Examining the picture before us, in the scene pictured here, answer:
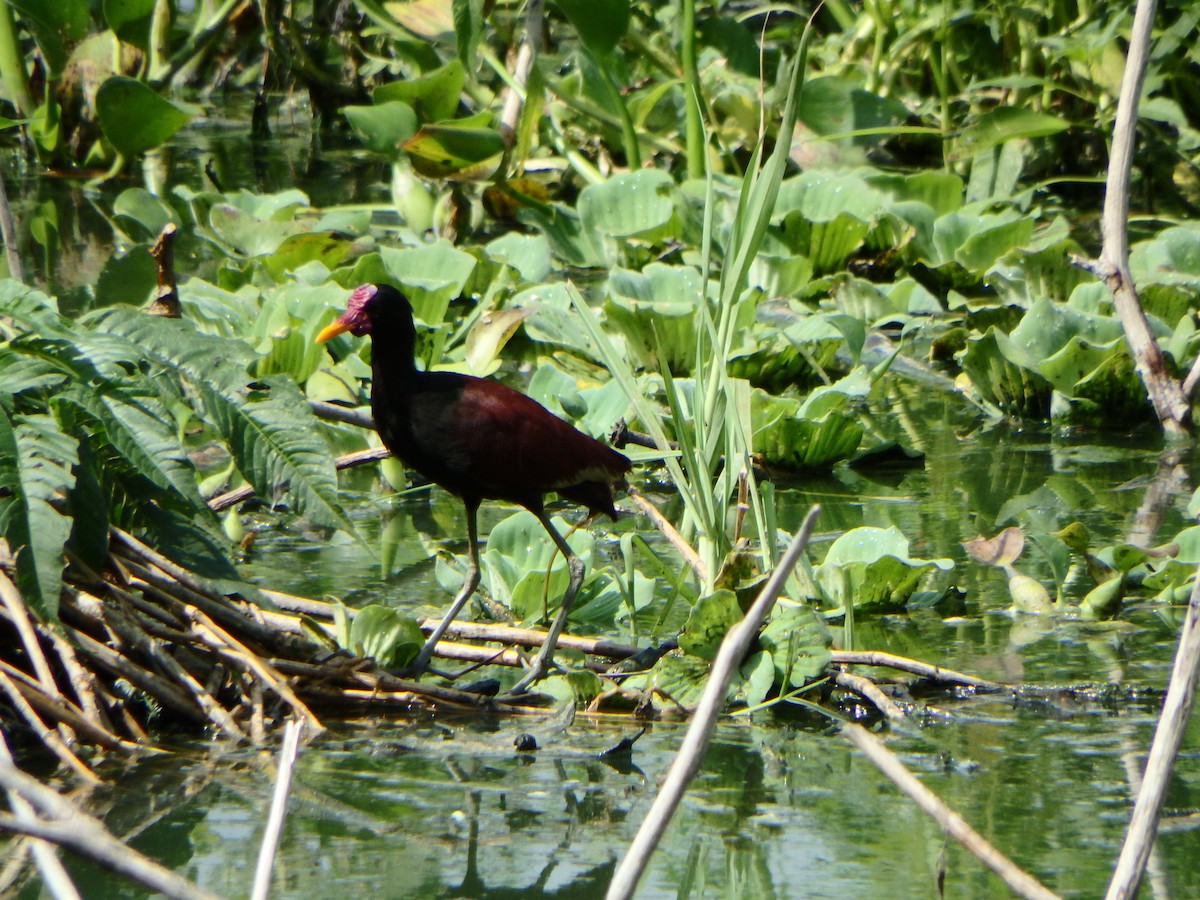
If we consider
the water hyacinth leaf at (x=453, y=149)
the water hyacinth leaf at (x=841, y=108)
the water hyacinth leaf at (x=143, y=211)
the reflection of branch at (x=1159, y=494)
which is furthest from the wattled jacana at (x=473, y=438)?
the water hyacinth leaf at (x=841, y=108)

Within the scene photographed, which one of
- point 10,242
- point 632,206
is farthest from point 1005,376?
point 10,242

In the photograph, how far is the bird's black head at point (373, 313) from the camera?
3617 millimetres

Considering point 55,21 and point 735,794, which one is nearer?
point 735,794

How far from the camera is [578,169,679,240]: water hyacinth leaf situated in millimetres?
6016

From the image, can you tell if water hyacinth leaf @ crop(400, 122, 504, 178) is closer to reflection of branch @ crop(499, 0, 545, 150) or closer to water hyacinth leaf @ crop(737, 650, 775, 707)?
reflection of branch @ crop(499, 0, 545, 150)

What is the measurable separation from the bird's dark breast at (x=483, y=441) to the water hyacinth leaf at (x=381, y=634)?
1.41 feet

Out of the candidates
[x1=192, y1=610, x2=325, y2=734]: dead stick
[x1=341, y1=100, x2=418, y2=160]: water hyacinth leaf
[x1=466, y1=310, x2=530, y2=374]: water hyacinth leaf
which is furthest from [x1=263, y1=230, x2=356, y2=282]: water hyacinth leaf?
[x1=192, y1=610, x2=325, y2=734]: dead stick

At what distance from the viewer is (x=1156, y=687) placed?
2.97 meters

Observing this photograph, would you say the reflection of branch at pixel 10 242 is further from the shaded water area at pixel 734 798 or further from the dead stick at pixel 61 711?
the shaded water area at pixel 734 798

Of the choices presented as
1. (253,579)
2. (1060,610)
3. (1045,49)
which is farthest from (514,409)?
(1045,49)

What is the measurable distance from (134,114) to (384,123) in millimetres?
1241

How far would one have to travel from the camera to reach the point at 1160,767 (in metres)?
1.51

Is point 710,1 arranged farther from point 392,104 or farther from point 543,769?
point 543,769

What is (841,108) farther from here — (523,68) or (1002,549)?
(1002,549)
